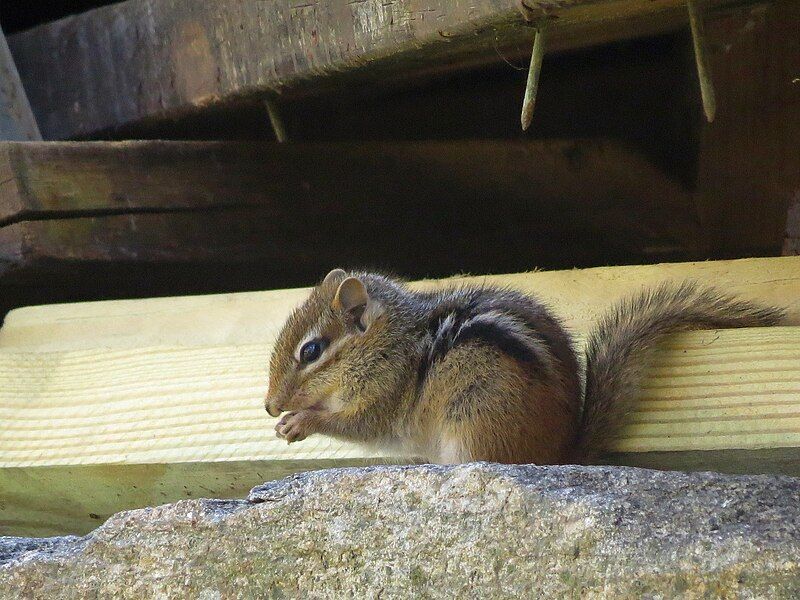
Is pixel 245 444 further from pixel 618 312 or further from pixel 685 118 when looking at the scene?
pixel 685 118

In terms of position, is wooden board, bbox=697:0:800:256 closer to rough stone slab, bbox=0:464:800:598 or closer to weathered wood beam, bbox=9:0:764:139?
weathered wood beam, bbox=9:0:764:139

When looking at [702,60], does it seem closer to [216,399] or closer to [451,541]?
[451,541]

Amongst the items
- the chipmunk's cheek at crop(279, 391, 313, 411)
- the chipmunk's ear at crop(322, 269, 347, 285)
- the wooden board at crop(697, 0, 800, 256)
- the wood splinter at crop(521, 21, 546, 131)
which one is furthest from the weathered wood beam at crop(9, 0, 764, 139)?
the chipmunk's cheek at crop(279, 391, 313, 411)

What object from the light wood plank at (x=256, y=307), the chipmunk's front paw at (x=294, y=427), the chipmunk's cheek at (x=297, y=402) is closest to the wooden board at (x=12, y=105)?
the light wood plank at (x=256, y=307)

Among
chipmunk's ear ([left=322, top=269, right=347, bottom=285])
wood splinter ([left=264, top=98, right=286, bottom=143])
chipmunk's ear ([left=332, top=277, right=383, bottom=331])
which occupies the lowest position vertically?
chipmunk's ear ([left=332, top=277, right=383, bottom=331])

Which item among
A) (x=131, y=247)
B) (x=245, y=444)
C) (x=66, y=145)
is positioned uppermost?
(x=66, y=145)

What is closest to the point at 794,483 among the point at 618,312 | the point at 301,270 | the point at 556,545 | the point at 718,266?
the point at 556,545
